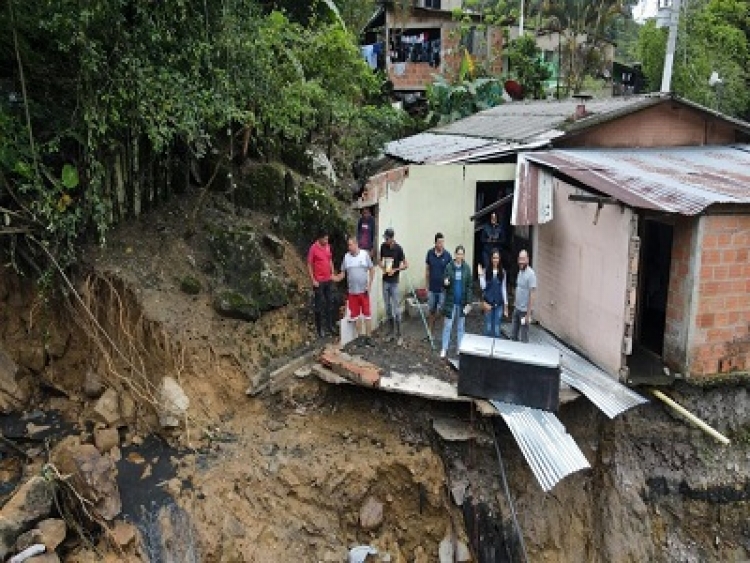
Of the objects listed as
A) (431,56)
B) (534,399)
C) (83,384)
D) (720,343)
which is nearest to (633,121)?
(720,343)

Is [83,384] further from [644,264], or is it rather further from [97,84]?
[644,264]

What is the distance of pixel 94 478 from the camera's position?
723cm

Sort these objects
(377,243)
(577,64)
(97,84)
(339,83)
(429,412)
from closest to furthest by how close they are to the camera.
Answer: (97,84), (429,412), (377,243), (339,83), (577,64)

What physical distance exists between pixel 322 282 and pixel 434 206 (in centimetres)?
273

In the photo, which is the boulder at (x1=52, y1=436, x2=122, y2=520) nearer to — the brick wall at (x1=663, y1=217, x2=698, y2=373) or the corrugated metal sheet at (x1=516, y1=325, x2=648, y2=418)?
the corrugated metal sheet at (x1=516, y1=325, x2=648, y2=418)

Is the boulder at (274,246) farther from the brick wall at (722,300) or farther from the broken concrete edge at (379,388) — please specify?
the brick wall at (722,300)

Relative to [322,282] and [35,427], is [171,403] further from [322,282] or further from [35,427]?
[322,282]

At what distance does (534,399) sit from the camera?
8453 millimetres

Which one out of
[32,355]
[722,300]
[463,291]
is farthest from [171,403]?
[722,300]

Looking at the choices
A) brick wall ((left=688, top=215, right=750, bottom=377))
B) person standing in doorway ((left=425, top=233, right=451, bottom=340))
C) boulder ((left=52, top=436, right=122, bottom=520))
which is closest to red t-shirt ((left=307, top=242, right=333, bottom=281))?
person standing in doorway ((left=425, top=233, right=451, bottom=340))

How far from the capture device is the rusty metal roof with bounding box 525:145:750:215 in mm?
8359

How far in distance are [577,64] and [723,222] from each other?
17887 millimetres

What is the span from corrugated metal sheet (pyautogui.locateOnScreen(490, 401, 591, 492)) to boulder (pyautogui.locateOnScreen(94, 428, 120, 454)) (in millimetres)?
4971

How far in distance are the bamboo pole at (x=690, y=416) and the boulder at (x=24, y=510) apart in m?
7.64
